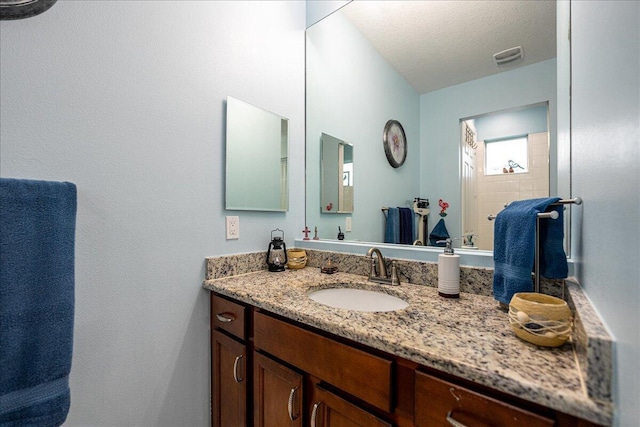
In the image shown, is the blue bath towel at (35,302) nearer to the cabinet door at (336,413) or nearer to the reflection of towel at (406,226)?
the cabinet door at (336,413)

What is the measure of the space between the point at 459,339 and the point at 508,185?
70 cm

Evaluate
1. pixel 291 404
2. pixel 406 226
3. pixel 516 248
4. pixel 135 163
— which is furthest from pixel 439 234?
pixel 135 163

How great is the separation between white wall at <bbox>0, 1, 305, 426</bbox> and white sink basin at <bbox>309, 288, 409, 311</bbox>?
47cm

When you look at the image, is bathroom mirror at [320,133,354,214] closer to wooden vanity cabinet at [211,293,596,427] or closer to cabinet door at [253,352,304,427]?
wooden vanity cabinet at [211,293,596,427]

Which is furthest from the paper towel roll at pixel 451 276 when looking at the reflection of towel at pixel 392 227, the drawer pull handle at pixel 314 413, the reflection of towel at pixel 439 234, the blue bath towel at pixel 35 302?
the blue bath towel at pixel 35 302

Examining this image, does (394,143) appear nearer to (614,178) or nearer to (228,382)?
(614,178)

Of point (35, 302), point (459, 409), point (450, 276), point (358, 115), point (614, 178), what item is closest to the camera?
point (614, 178)

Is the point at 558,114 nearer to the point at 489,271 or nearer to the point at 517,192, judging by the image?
the point at 517,192

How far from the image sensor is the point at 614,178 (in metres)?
0.47

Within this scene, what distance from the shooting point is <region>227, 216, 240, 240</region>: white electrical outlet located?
1.32 metres

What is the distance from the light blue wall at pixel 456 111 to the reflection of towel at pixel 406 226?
0.32 ft

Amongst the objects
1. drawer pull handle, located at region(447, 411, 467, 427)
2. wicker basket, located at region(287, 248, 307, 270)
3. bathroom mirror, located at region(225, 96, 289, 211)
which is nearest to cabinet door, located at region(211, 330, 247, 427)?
wicker basket, located at region(287, 248, 307, 270)

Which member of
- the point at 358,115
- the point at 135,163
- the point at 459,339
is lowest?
the point at 459,339

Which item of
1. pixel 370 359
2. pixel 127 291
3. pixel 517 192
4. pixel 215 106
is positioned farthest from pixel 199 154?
pixel 517 192
